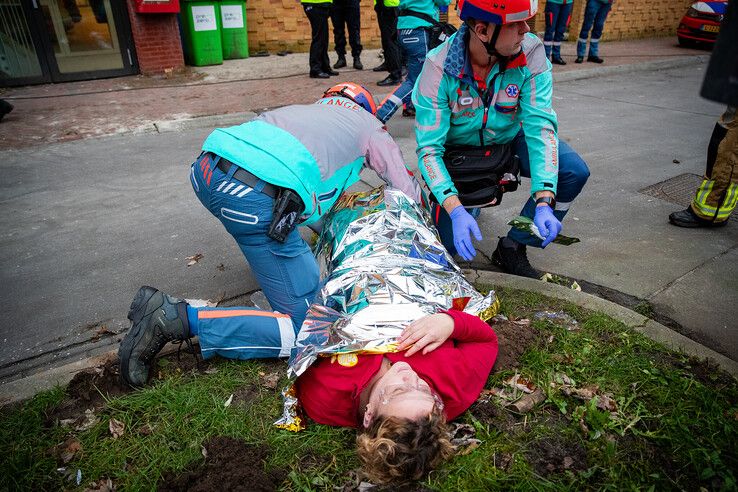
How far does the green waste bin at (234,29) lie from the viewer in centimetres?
887

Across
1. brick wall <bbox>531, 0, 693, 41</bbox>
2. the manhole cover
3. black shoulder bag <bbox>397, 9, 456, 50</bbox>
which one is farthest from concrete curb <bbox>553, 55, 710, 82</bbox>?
the manhole cover

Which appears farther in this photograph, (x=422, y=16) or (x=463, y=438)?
(x=422, y=16)

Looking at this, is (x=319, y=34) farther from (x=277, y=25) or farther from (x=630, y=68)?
(x=630, y=68)

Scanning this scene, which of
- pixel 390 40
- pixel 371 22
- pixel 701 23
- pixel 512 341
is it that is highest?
pixel 390 40

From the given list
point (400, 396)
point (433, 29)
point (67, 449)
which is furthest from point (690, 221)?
point (67, 449)

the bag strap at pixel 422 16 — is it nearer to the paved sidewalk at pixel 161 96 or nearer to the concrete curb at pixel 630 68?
the paved sidewalk at pixel 161 96

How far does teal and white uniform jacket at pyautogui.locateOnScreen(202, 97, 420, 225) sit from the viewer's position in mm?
2342

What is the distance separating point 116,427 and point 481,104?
2.45 metres

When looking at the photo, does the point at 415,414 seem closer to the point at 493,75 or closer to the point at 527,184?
the point at 493,75

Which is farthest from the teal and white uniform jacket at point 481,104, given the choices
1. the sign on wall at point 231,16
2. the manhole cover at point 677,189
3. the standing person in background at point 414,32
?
the sign on wall at point 231,16

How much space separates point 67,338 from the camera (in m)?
2.81

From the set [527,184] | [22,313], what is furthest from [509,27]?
[22,313]

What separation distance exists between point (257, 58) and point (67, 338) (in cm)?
799

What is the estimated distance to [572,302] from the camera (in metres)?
2.85
